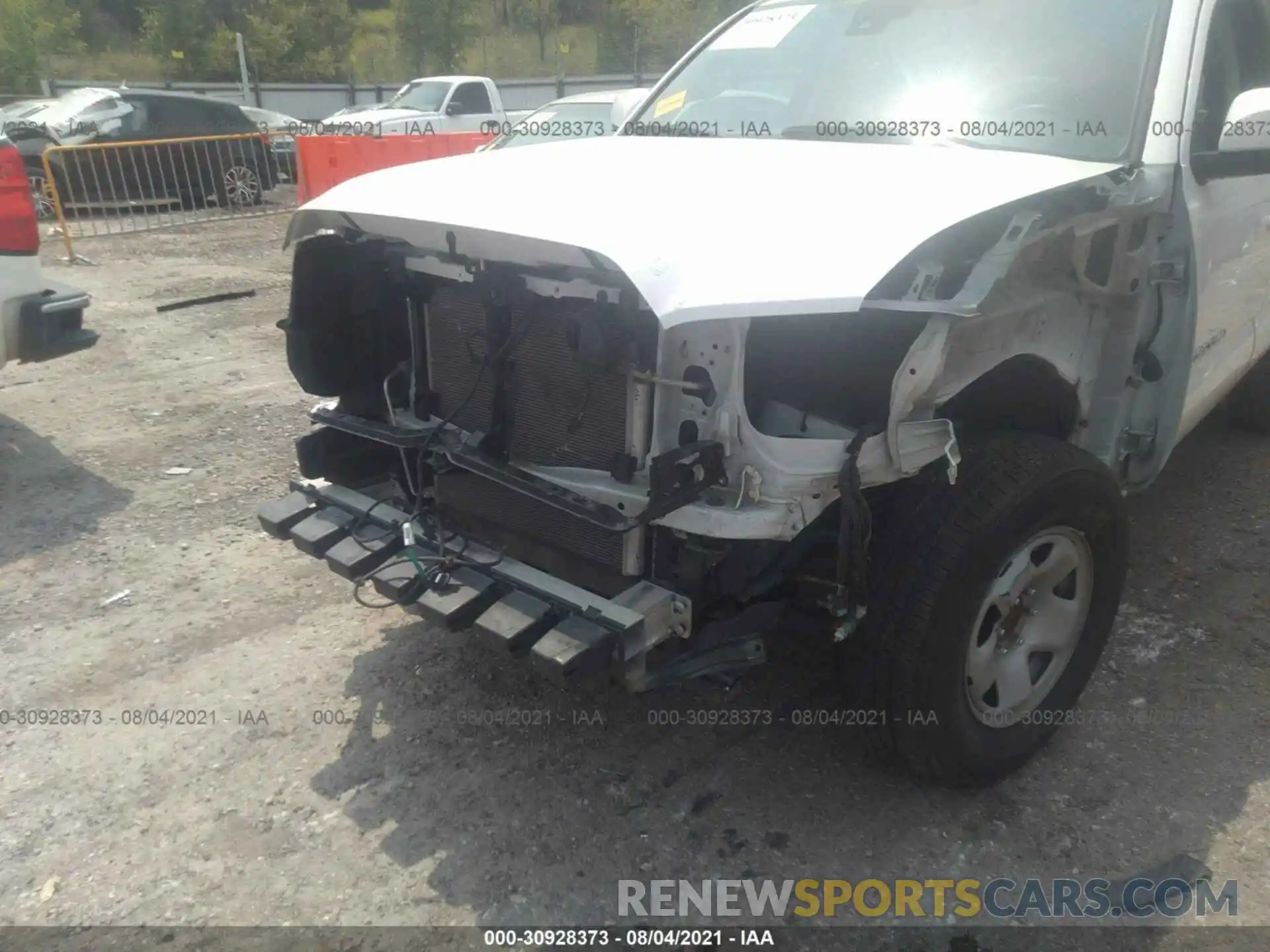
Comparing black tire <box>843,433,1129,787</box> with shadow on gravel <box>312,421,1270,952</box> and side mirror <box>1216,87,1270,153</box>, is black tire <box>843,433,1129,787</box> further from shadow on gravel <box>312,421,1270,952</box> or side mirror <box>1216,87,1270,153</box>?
side mirror <box>1216,87,1270,153</box>

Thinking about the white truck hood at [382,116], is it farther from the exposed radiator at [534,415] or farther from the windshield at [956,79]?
the exposed radiator at [534,415]

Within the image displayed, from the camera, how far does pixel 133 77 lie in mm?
34188

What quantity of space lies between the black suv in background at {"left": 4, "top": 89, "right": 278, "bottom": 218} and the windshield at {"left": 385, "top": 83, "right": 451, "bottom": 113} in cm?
235

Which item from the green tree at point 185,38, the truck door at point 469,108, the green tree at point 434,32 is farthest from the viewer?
the green tree at point 434,32

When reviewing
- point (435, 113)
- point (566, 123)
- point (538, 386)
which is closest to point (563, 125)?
point (566, 123)

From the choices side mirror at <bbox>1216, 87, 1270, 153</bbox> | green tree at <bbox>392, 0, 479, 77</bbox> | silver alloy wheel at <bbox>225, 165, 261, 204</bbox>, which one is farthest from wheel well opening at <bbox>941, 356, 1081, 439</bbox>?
green tree at <bbox>392, 0, 479, 77</bbox>

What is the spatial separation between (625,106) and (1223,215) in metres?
2.27

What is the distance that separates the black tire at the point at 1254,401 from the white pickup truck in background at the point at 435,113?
1149 cm

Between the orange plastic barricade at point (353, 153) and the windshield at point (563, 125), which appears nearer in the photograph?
the windshield at point (563, 125)

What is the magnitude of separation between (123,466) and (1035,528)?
4310mm

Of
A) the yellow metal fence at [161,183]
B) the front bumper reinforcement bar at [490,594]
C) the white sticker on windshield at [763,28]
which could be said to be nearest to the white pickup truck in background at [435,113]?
the yellow metal fence at [161,183]

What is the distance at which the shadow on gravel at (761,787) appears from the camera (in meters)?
2.39

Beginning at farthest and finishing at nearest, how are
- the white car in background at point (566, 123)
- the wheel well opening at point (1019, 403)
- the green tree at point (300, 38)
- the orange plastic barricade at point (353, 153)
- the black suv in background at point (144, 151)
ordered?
1. the green tree at point (300, 38)
2. the black suv in background at point (144, 151)
3. the orange plastic barricade at point (353, 153)
4. the white car in background at point (566, 123)
5. the wheel well opening at point (1019, 403)

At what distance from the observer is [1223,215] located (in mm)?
3100
